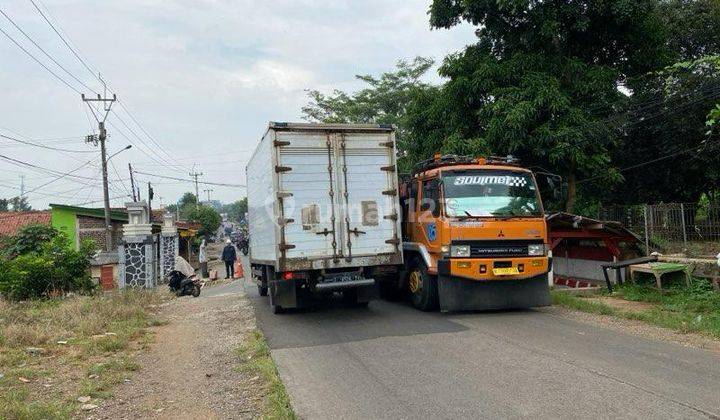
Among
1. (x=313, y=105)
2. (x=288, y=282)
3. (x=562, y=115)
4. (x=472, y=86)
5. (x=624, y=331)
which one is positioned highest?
(x=313, y=105)

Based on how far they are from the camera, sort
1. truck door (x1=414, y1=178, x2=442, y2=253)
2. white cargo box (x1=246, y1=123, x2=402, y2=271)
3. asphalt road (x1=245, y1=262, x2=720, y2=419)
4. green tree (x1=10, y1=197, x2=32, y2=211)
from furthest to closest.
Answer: green tree (x1=10, y1=197, x2=32, y2=211) → truck door (x1=414, y1=178, x2=442, y2=253) → white cargo box (x1=246, y1=123, x2=402, y2=271) → asphalt road (x1=245, y1=262, x2=720, y2=419)

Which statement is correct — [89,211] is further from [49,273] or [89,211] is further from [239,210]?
[239,210]

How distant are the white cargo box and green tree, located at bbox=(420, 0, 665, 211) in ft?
21.6

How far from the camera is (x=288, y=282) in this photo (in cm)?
946

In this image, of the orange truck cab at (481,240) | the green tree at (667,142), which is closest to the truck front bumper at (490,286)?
the orange truck cab at (481,240)

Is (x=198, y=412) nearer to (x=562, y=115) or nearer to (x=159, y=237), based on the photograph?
(x=562, y=115)

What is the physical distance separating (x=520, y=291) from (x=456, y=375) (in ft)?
14.5

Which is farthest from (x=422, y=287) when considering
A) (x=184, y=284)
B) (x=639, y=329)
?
(x=184, y=284)

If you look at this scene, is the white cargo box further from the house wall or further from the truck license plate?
the house wall

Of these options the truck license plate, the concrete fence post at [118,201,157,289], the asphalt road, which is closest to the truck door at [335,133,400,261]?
the asphalt road

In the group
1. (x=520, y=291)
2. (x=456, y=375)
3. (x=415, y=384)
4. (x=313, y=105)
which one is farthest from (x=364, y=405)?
(x=313, y=105)

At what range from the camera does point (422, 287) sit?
10250 millimetres

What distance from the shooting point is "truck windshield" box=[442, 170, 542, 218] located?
9570 mm

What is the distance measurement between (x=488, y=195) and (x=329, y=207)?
112 inches
